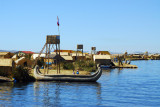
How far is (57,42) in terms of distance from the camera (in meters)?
52.1

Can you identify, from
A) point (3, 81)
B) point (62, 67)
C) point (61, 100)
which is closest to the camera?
point (61, 100)

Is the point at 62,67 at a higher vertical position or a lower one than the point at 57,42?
lower

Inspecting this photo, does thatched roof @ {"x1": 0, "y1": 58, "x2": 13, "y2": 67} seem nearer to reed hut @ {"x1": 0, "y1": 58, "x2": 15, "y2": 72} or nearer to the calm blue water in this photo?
reed hut @ {"x1": 0, "y1": 58, "x2": 15, "y2": 72}

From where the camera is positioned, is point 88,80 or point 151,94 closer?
point 151,94

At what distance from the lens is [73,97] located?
1383 inches

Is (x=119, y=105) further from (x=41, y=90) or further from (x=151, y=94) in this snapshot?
(x=41, y=90)

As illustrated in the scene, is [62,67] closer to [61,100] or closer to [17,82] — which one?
[17,82]

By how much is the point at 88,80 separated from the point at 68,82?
3.49 meters

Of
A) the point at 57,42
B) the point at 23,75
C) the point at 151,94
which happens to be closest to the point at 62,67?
the point at 57,42

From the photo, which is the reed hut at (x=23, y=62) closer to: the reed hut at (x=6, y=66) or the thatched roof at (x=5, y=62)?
the thatched roof at (x=5, y=62)

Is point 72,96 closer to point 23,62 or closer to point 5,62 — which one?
point 5,62

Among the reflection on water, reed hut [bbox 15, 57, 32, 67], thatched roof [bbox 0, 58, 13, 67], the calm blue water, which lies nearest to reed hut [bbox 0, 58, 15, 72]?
thatched roof [bbox 0, 58, 13, 67]

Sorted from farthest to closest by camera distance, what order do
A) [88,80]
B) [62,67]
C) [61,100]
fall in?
[62,67] → [88,80] → [61,100]

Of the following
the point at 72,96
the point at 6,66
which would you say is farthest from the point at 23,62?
the point at 72,96
